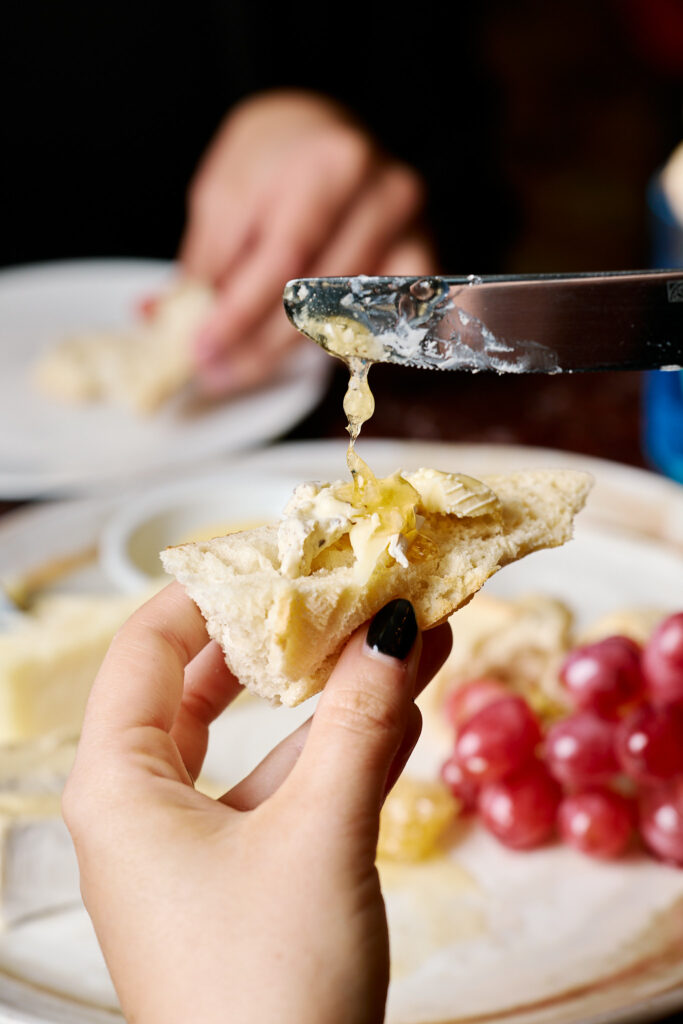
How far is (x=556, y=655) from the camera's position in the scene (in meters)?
0.99

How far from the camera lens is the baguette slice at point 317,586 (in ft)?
1.78

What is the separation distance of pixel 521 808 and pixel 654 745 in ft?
0.41

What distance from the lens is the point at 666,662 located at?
0.83m

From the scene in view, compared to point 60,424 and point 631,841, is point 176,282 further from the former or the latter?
point 631,841

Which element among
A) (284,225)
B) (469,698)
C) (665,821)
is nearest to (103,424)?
(284,225)

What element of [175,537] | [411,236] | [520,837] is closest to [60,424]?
[175,537]

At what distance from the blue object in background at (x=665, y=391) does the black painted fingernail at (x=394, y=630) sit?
0.81 metres

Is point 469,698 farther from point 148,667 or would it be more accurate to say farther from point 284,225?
point 284,225

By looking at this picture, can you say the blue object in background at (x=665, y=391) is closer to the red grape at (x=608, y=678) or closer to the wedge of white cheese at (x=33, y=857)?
the red grape at (x=608, y=678)

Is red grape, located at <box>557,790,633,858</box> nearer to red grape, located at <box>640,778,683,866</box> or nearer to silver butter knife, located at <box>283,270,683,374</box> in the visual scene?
red grape, located at <box>640,778,683,866</box>

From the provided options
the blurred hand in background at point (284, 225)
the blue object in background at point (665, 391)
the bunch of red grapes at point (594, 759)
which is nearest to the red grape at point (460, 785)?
the bunch of red grapes at point (594, 759)

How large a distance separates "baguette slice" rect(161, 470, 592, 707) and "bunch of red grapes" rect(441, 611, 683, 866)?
25cm

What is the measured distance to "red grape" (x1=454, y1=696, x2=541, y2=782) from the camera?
852 mm

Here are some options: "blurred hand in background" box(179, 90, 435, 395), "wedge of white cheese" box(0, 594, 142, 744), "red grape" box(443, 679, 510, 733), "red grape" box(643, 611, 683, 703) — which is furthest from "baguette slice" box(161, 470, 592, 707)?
"blurred hand in background" box(179, 90, 435, 395)
